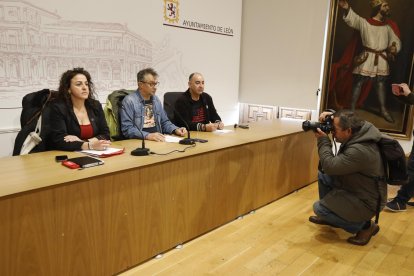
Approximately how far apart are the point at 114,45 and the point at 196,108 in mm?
1195

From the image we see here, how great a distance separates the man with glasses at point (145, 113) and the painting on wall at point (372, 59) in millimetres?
2523

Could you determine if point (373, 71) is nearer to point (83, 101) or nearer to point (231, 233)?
point (231, 233)

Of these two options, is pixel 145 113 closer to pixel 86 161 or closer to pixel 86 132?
pixel 86 132

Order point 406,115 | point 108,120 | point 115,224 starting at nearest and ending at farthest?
point 115,224
point 108,120
point 406,115

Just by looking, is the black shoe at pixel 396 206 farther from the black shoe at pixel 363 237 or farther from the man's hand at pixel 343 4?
the man's hand at pixel 343 4

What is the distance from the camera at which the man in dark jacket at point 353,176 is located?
2.17m

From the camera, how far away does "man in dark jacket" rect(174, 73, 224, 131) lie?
3.01 m

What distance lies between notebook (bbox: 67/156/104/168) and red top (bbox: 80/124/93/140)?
20.2 inches

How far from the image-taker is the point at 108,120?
2.76m

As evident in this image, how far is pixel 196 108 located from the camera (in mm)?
3166

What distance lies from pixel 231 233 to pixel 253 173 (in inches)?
22.1

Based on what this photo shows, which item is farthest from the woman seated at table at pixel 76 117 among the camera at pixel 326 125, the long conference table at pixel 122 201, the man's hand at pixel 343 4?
the man's hand at pixel 343 4

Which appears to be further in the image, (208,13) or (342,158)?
(208,13)

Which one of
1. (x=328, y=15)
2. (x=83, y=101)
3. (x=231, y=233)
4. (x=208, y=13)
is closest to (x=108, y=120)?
(x=83, y=101)
